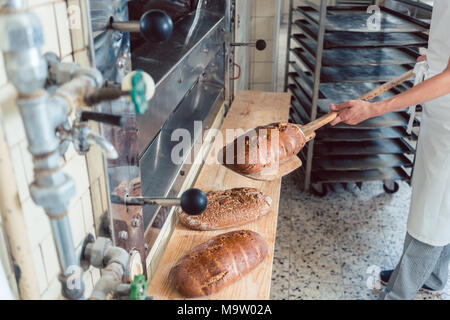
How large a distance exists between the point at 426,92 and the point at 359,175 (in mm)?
1444

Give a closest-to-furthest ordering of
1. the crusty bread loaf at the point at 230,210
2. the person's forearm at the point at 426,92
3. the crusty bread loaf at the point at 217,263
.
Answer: the crusty bread loaf at the point at 217,263 < the crusty bread loaf at the point at 230,210 < the person's forearm at the point at 426,92

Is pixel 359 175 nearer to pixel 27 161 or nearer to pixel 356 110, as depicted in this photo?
pixel 356 110

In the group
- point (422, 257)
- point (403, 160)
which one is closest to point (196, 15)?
point (422, 257)

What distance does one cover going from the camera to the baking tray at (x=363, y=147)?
3.04 meters

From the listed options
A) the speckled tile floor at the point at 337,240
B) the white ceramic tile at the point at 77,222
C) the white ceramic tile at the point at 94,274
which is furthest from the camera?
the speckled tile floor at the point at 337,240

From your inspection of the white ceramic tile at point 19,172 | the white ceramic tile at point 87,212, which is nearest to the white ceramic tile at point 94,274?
the white ceramic tile at point 87,212

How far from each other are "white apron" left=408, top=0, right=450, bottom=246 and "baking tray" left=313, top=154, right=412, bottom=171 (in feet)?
3.08

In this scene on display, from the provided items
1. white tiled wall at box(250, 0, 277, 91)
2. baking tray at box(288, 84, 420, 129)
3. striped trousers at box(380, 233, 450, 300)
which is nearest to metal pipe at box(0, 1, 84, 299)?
striped trousers at box(380, 233, 450, 300)

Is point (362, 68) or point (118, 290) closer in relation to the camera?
point (118, 290)

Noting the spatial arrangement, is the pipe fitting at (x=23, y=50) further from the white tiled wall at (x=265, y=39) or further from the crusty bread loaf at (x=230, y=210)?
the white tiled wall at (x=265, y=39)

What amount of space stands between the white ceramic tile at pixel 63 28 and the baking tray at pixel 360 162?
249 cm

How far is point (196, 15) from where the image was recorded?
1811 millimetres
